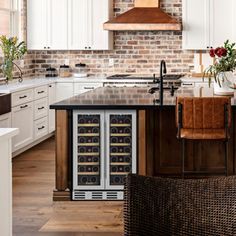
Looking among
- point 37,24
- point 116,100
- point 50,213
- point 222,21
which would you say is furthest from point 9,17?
point 50,213

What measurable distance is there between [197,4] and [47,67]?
104 inches

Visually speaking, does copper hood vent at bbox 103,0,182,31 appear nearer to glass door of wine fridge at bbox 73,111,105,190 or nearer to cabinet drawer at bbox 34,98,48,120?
cabinet drawer at bbox 34,98,48,120

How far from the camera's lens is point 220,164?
5.75 metres

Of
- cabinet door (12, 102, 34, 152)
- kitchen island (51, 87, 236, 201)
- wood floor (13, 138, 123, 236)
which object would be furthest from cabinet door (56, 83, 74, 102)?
kitchen island (51, 87, 236, 201)

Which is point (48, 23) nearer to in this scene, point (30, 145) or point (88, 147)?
point (30, 145)

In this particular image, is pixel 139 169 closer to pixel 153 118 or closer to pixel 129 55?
pixel 153 118

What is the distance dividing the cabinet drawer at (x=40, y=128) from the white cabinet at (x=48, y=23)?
4.40ft

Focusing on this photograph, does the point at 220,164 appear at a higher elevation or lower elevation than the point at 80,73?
lower

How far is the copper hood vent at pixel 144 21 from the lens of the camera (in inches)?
369

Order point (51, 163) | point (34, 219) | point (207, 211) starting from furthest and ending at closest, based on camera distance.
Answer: point (51, 163) → point (34, 219) → point (207, 211)

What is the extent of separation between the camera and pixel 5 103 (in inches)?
279

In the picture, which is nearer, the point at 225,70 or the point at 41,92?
the point at 225,70

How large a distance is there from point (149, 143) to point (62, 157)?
0.80 meters

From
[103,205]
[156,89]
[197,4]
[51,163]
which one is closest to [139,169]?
[103,205]
